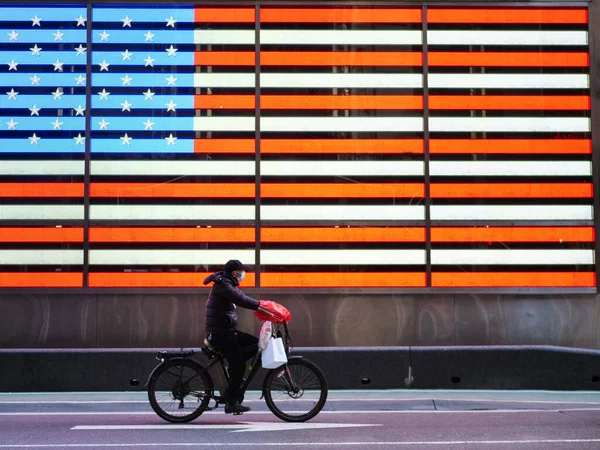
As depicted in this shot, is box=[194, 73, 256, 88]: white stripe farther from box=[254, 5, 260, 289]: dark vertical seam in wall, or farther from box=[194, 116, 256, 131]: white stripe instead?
box=[194, 116, 256, 131]: white stripe


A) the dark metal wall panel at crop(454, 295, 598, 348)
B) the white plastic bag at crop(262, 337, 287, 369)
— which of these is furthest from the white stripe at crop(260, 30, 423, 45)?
the white plastic bag at crop(262, 337, 287, 369)

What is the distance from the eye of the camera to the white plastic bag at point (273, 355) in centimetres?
966

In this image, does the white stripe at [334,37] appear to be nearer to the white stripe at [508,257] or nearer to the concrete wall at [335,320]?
the white stripe at [508,257]

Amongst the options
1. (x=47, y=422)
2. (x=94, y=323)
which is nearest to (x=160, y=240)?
(x=94, y=323)

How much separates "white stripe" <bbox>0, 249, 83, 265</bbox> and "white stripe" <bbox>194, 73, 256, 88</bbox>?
3.57m

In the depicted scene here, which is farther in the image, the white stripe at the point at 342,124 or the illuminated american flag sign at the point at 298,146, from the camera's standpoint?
the white stripe at the point at 342,124

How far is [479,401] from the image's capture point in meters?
11.8

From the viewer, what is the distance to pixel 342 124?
14.6 m

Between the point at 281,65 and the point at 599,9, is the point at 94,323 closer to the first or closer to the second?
the point at 281,65

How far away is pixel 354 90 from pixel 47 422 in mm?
7691

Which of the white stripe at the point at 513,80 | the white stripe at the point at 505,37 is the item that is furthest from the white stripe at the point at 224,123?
the white stripe at the point at 505,37

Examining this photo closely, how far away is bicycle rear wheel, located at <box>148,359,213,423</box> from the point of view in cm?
973

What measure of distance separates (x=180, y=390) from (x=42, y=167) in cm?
631

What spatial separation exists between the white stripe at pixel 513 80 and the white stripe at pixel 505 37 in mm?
568
